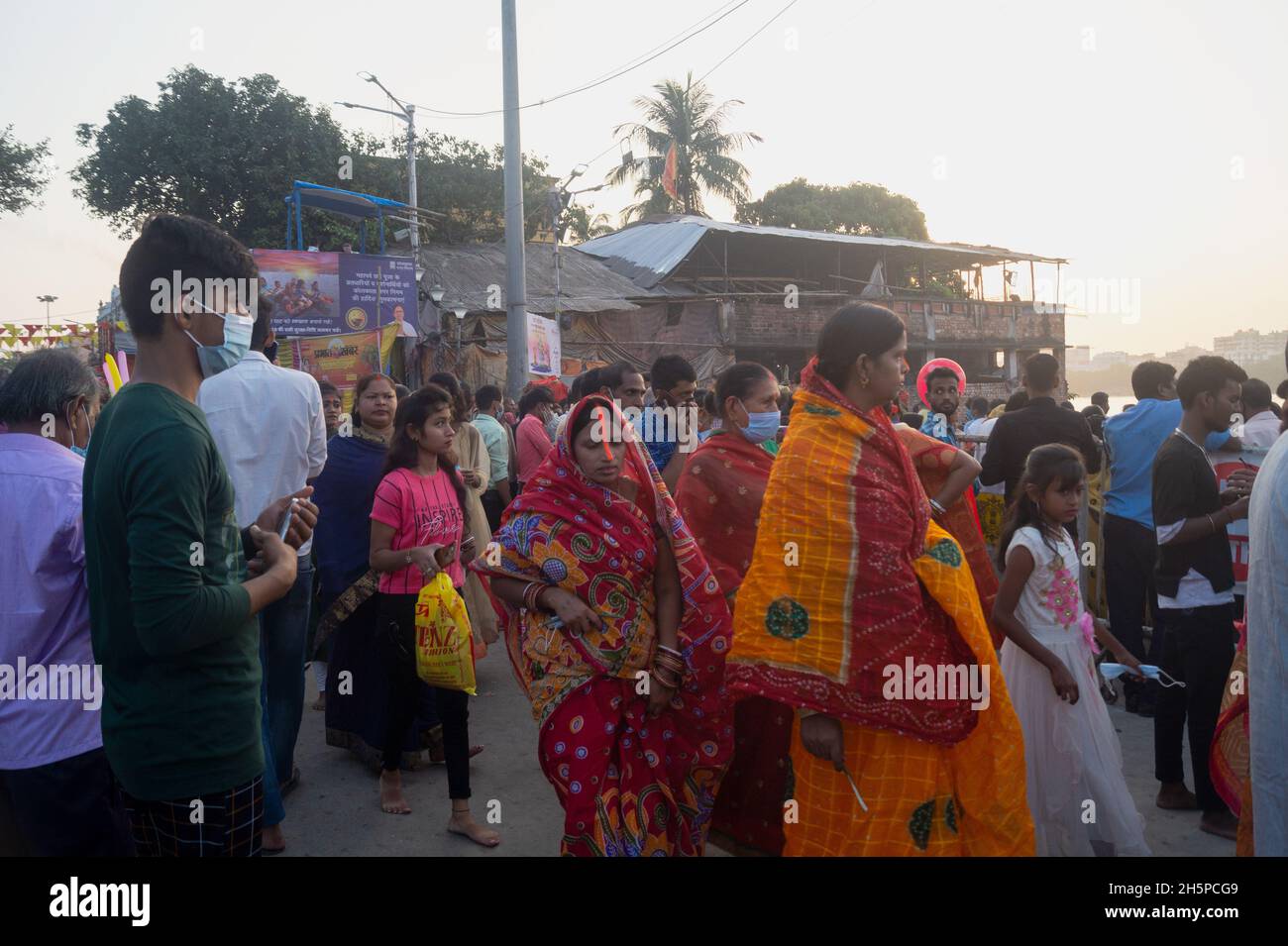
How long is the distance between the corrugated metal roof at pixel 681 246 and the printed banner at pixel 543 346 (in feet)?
27.7

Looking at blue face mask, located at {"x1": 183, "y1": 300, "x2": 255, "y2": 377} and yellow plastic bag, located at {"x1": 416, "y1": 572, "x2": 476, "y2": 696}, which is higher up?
blue face mask, located at {"x1": 183, "y1": 300, "x2": 255, "y2": 377}

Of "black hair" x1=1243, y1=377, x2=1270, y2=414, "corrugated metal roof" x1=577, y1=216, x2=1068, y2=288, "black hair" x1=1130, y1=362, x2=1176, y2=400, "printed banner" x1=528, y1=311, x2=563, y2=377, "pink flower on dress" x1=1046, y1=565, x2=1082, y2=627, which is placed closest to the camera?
"pink flower on dress" x1=1046, y1=565, x2=1082, y2=627

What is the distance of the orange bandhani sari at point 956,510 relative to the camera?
3590 millimetres

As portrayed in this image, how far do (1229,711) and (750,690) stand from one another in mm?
1251

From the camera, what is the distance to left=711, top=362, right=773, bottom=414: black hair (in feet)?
11.8

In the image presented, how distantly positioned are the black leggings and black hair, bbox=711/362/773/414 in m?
1.59

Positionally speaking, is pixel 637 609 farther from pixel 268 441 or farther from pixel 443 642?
pixel 268 441

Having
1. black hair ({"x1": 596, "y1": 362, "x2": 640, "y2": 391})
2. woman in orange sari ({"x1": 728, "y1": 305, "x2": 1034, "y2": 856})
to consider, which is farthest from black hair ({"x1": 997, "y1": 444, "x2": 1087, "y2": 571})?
black hair ({"x1": 596, "y1": 362, "x2": 640, "y2": 391})

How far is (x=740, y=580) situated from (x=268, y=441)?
1954 millimetres

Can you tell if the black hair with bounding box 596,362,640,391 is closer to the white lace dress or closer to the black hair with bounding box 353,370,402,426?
the black hair with bounding box 353,370,402,426

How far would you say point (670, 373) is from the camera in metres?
4.50

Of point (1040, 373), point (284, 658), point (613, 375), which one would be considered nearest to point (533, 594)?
point (284, 658)
